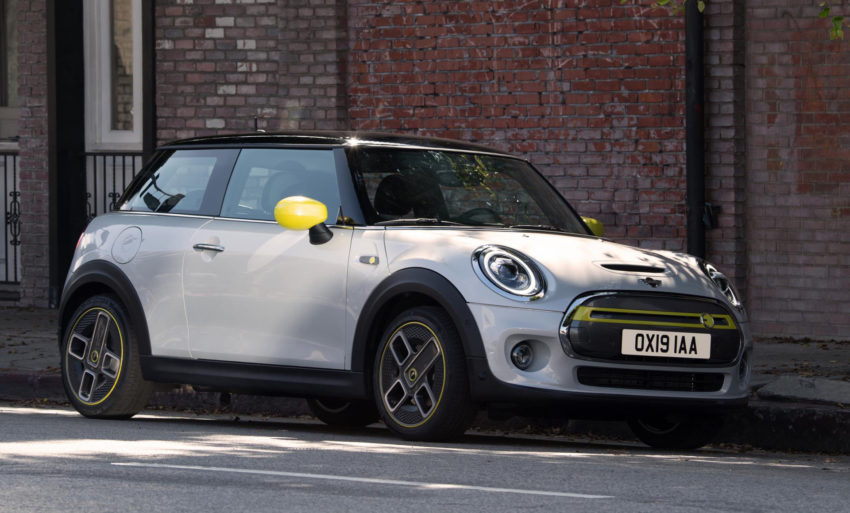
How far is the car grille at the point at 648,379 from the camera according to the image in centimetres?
766

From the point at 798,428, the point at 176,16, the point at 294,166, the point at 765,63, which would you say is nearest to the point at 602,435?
the point at 798,428

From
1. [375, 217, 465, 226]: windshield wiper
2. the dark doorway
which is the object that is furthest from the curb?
the dark doorway

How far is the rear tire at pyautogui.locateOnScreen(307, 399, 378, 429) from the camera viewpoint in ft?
31.1

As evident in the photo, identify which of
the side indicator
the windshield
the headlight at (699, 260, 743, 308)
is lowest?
the headlight at (699, 260, 743, 308)

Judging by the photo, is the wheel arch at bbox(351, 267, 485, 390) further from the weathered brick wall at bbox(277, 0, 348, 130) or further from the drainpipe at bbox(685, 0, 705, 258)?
the weathered brick wall at bbox(277, 0, 348, 130)

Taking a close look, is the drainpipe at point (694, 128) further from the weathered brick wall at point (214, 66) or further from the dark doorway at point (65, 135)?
the dark doorway at point (65, 135)

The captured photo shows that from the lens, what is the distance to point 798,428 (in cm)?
909

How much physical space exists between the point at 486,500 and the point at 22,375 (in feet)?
19.2

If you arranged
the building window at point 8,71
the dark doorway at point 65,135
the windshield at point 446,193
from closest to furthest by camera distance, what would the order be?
the windshield at point 446,193 < the dark doorway at point 65,135 < the building window at point 8,71

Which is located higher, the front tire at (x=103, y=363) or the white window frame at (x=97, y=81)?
the white window frame at (x=97, y=81)

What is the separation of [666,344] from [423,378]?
1.15 m

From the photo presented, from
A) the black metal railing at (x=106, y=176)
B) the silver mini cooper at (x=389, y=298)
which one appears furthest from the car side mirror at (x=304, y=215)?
the black metal railing at (x=106, y=176)

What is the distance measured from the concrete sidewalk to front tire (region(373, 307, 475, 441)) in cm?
199

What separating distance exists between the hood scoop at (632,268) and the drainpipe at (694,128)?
531cm
